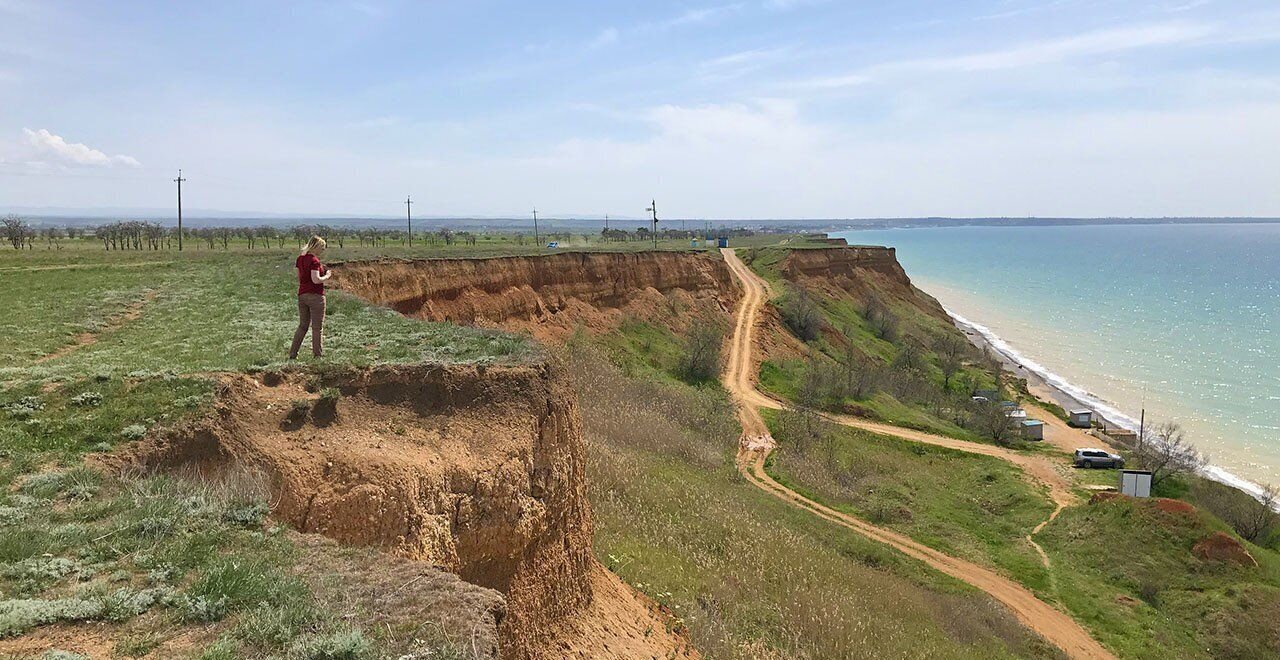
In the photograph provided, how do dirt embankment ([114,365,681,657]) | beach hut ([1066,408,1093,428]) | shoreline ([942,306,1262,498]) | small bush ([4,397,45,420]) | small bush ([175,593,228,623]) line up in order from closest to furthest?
1. small bush ([175,593,228,623])
2. dirt embankment ([114,365,681,657])
3. small bush ([4,397,45,420])
4. shoreline ([942,306,1262,498])
5. beach hut ([1066,408,1093,428])

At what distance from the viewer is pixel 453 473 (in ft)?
32.0

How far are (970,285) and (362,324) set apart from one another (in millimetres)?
135353

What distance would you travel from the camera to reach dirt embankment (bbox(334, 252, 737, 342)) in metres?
34.8

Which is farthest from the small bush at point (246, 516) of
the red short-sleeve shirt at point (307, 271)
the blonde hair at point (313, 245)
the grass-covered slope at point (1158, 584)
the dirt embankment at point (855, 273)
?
the dirt embankment at point (855, 273)

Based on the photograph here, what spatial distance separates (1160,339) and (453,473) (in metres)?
85.8

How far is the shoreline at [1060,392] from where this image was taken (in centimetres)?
3741

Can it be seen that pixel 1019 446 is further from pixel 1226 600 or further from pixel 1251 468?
pixel 1226 600

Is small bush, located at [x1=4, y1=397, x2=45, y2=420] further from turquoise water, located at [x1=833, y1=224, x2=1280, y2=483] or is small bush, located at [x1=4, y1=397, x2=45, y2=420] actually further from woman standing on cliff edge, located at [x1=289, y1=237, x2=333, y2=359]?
turquoise water, located at [x1=833, y1=224, x2=1280, y2=483]

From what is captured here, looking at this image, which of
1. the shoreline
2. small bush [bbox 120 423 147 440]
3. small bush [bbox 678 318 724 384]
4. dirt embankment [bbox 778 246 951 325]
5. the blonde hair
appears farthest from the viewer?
dirt embankment [bbox 778 246 951 325]

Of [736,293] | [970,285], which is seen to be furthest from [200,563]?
[970,285]

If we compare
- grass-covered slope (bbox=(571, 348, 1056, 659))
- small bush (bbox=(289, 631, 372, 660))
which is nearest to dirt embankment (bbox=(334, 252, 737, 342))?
grass-covered slope (bbox=(571, 348, 1056, 659))

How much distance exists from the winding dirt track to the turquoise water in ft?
53.2

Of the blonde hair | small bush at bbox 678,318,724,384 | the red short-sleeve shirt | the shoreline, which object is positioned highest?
the blonde hair

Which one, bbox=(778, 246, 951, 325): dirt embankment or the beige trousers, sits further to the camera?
bbox=(778, 246, 951, 325): dirt embankment
